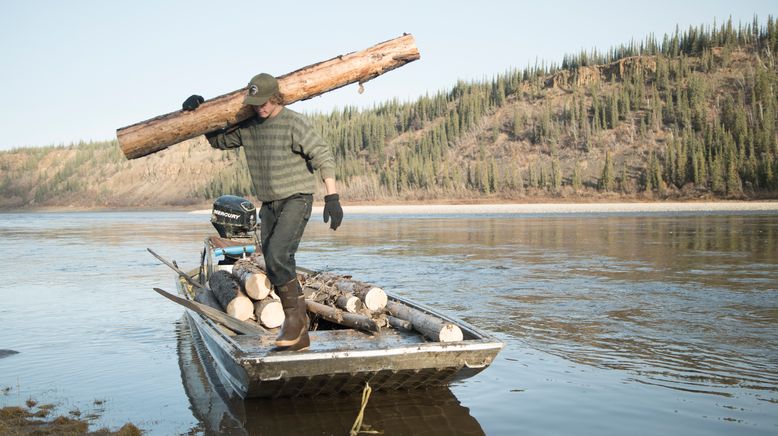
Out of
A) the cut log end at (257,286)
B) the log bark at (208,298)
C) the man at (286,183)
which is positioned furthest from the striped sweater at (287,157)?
the log bark at (208,298)

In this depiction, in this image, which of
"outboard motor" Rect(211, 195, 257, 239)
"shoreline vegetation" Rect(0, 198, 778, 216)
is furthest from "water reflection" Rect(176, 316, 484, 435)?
"shoreline vegetation" Rect(0, 198, 778, 216)

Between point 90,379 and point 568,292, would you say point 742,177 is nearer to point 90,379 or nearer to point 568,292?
point 568,292

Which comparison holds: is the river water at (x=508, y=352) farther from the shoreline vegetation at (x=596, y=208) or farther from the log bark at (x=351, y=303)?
the shoreline vegetation at (x=596, y=208)

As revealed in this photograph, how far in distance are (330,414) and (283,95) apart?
10.2 feet

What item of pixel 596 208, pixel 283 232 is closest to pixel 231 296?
pixel 283 232

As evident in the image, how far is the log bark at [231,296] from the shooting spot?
8.08 metres

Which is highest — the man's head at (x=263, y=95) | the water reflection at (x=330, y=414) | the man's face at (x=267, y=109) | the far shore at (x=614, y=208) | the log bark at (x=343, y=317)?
the man's head at (x=263, y=95)

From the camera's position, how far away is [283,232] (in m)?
6.25

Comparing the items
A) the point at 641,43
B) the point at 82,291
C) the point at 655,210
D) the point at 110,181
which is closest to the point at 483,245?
the point at 82,291

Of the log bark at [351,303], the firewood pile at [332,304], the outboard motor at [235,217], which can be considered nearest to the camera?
the firewood pile at [332,304]

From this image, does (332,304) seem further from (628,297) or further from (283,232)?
(628,297)

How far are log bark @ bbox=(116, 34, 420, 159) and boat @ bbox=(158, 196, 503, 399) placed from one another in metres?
1.64

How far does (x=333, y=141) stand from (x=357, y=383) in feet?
330

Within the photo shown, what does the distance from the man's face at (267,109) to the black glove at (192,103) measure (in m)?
1.04
